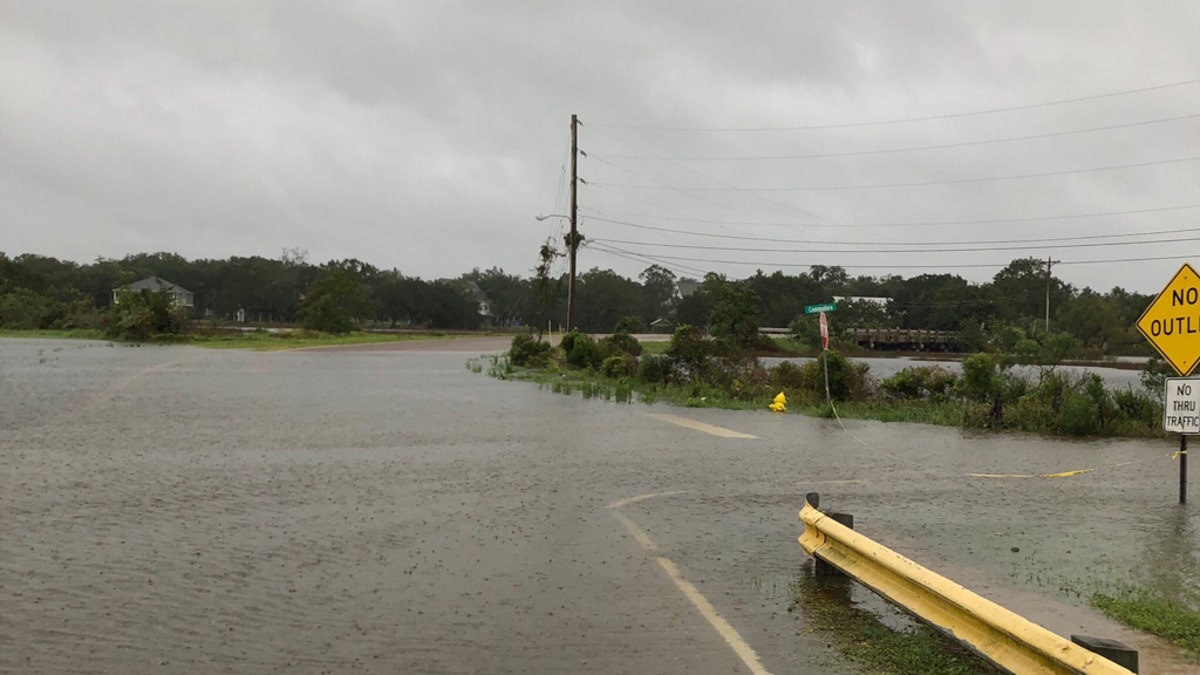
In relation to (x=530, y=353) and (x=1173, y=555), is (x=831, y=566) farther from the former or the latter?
(x=530, y=353)

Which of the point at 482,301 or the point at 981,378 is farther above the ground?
the point at 482,301

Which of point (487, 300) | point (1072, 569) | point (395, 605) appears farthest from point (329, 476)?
point (487, 300)

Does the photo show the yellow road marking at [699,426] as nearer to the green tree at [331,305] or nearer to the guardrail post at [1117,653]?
the guardrail post at [1117,653]

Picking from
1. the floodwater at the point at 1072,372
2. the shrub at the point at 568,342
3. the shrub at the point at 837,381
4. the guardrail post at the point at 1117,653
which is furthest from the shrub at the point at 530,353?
the guardrail post at the point at 1117,653

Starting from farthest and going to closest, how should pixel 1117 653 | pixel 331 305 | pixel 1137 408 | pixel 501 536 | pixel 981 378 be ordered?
pixel 331 305 < pixel 981 378 < pixel 1137 408 < pixel 501 536 < pixel 1117 653

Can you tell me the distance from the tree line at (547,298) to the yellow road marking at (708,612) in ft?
95.2

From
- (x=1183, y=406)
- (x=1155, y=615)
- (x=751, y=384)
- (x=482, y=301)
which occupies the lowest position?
(x=1155, y=615)

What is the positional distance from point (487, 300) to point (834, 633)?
150 m

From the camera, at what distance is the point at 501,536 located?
9297mm

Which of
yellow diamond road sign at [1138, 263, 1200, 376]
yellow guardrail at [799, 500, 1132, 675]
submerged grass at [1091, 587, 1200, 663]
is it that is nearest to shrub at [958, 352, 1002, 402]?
yellow diamond road sign at [1138, 263, 1200, 376]

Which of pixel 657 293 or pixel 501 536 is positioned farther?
pixel 657 293

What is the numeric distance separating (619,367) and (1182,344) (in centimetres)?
2357

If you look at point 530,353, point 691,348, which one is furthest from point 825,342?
point 530,353

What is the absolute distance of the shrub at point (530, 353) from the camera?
42500 mm
